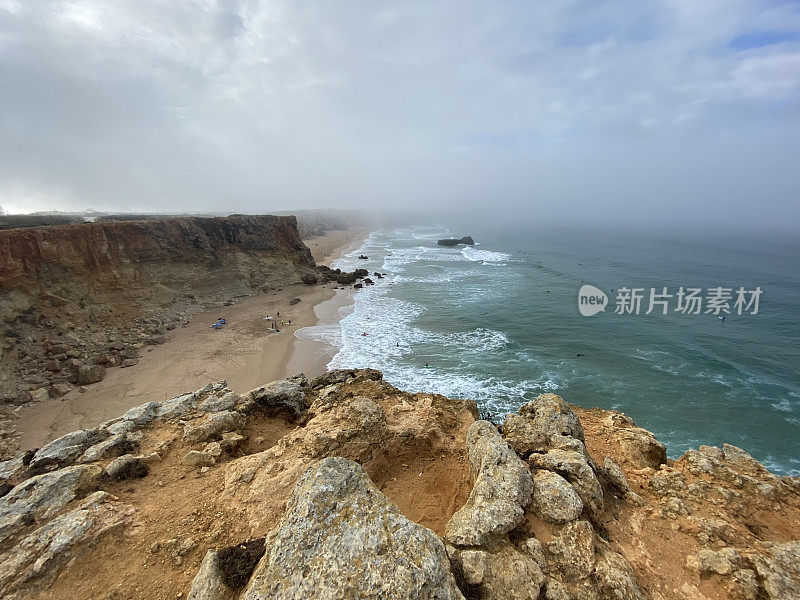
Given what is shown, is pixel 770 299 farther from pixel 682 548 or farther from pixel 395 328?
pixel 682 548

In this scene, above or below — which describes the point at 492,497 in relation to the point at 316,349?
above

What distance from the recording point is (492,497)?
229 inches

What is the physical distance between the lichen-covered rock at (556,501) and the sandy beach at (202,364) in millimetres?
18135

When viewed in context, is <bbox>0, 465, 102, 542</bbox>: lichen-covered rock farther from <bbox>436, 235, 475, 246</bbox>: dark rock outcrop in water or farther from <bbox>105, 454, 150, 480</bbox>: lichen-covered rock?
<bbox>436, 235, 475, 246</bbox>: dark rock outcrop in water

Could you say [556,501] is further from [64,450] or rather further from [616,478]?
[64,450]

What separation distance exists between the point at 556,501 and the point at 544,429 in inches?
96.8

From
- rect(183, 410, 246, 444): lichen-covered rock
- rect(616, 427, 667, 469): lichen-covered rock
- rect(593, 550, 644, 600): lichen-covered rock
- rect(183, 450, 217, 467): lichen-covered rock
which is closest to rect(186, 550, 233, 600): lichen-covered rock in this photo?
rect(183, 450, 217, 467): lichen-covered rock

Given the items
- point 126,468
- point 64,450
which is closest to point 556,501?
point 126,468

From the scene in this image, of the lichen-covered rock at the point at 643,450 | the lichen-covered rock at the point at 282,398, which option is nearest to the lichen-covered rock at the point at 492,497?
the lichen-covered rock at the point at 643,450

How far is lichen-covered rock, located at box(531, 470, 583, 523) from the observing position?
5.71 metres

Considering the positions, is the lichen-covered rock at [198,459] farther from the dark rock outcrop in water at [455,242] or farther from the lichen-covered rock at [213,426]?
the dark rock outcrop in water at [455,242]

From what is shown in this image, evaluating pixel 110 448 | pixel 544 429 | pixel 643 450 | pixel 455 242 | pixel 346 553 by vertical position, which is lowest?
pixel 455 242

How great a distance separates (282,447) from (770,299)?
55.3 meters

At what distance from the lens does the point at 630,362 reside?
24.6m
